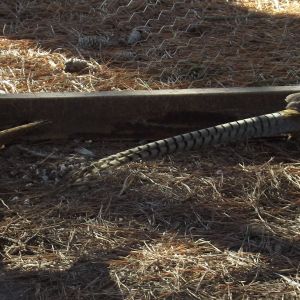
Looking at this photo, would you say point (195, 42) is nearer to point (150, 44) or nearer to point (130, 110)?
point (150, 44)

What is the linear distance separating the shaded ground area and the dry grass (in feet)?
2.74

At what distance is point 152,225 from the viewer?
13.6 feet

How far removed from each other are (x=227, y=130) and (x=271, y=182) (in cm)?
56

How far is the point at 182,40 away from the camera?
6656 millimetres

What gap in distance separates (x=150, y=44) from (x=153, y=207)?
8.30 feet

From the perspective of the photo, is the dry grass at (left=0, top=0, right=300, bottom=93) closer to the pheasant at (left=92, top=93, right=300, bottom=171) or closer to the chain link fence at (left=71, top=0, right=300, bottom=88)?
the chain link fence at (left=71, top=0, right=300, bottom=88)

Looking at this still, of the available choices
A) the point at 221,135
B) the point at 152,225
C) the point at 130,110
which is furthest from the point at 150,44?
the point at 152,225

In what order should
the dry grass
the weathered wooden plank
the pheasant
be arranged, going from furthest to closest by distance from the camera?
the dry grass < the weathered wooden plank < the pheasant

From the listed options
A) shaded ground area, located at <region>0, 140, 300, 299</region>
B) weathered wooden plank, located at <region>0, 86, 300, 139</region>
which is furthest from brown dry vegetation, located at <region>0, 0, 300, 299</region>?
weathered wooden plank, located at <region>0, 86, 300, 139</region>

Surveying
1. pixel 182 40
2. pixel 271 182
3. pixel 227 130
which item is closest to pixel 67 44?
pixel 182 40

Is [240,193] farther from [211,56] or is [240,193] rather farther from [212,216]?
[211,56]

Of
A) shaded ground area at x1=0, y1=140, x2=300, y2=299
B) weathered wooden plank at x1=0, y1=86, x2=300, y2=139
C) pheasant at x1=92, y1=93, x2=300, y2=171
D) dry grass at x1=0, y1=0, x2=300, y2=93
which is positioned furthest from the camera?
dry grass at x1=0, y1=0, x2=300, y2=93

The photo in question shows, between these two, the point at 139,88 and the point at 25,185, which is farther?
the point at 139,88

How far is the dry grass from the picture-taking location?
578 cm
